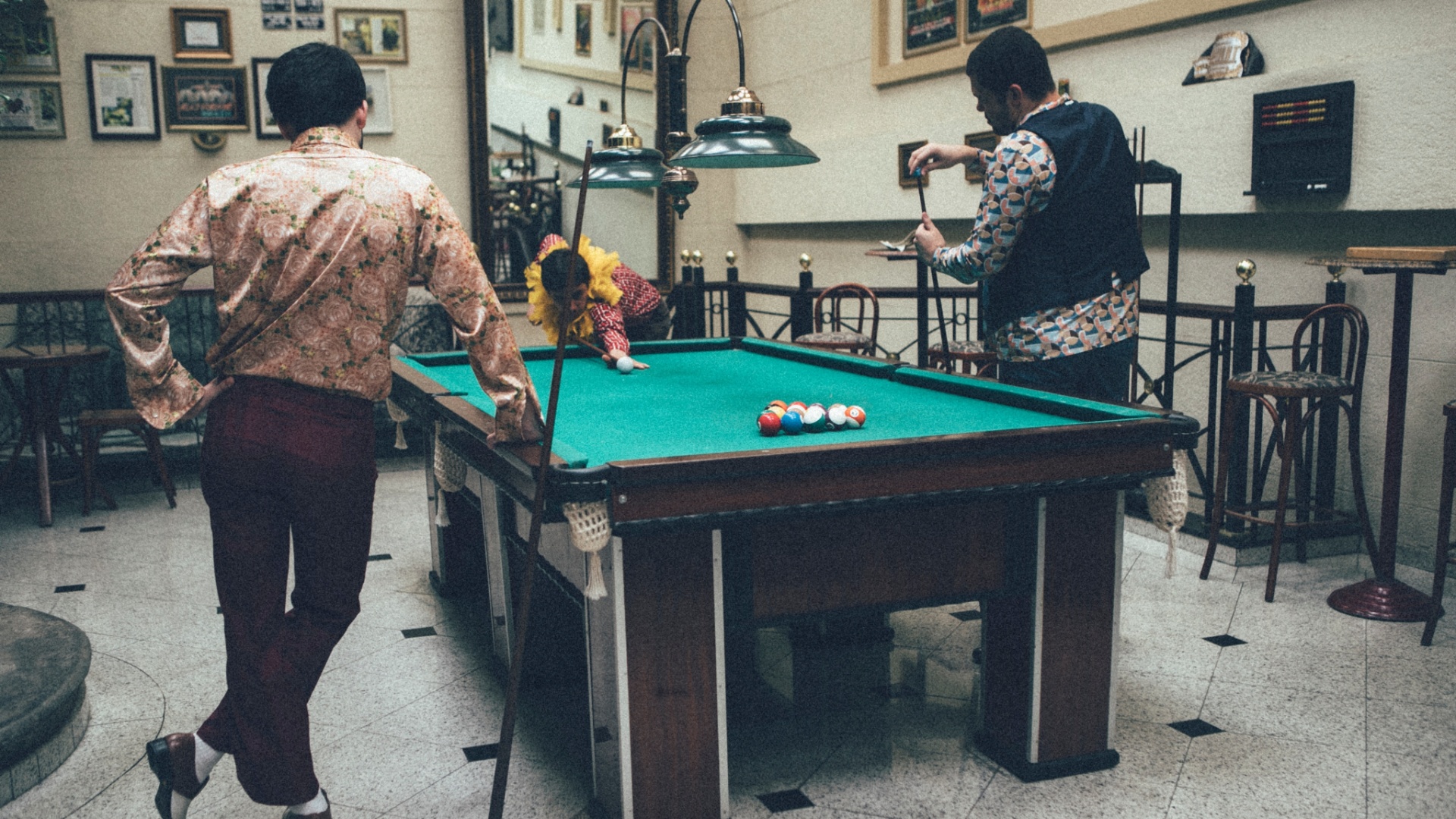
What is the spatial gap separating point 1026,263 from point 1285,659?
1354mm

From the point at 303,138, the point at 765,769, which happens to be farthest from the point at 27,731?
the point at 765,769

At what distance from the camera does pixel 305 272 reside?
6.52 feet

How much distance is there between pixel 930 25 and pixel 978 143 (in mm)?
848

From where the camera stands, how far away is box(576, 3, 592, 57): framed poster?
288 inches

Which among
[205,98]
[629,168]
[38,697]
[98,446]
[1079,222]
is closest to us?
[38,697]

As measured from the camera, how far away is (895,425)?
8.23 ft

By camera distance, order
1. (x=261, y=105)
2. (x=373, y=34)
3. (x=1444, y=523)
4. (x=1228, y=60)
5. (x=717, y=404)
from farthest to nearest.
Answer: (x=373, y=34) → (x=261, y=105) → (x=1228, y=60) → (x=1444, y=523) → (x=717, y=404)

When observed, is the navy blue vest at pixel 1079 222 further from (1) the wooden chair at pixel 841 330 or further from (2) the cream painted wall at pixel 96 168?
(2) the cream painted wall at pixel 96 168

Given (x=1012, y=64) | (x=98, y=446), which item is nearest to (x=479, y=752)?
(x=1012, y=64)

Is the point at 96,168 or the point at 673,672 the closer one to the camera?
the point at 673,672

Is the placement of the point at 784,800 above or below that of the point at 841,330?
below

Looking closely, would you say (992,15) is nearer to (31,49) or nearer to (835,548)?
(835,548)

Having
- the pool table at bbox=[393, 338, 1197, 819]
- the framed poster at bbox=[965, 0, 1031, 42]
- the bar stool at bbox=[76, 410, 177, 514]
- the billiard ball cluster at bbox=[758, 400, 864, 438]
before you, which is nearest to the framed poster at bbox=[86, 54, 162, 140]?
the bar stool at bbox=[76, 410, 177, 514]

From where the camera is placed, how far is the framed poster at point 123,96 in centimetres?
634
